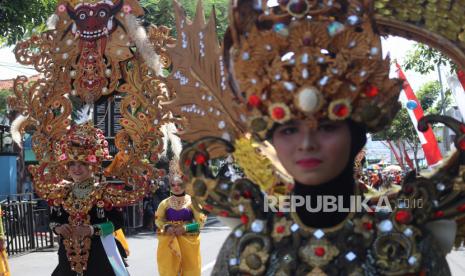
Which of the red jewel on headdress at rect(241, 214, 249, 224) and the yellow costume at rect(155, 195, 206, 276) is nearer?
the red jewel on headdress at rect(241, 214, 249, 224)

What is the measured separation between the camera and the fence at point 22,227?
12977mm

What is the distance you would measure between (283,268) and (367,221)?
1.23 ft

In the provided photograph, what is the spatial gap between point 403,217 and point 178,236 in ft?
17.0

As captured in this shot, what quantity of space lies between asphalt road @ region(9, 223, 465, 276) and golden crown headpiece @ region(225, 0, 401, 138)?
24.2 feet

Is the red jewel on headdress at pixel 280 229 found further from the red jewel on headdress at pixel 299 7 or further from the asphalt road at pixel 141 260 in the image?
the asphalt road at pixel 141 260

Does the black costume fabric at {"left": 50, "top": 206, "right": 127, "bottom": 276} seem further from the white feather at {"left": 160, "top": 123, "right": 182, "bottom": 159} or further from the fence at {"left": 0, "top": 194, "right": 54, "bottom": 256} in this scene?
the fence at {"left": 0, "top": 194, "right": 54, "bottom": 256}

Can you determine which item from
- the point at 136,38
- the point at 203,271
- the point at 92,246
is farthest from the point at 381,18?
the point at 203,271

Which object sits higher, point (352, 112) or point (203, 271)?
point (352, 112)

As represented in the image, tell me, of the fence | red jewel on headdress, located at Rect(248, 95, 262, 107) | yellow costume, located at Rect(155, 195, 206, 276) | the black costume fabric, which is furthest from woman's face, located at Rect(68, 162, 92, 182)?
the fence

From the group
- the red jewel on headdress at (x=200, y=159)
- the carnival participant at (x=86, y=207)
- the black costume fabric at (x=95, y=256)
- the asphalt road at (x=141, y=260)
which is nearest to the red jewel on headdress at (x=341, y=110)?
the red jewel on headdress at (x=200, y=159)

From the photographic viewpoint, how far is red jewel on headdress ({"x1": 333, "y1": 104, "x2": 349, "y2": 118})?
261 centimetres

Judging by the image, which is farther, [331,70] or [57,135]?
[57,135]

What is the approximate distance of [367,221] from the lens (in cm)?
271

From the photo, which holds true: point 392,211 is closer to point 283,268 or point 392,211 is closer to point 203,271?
point 283,268
